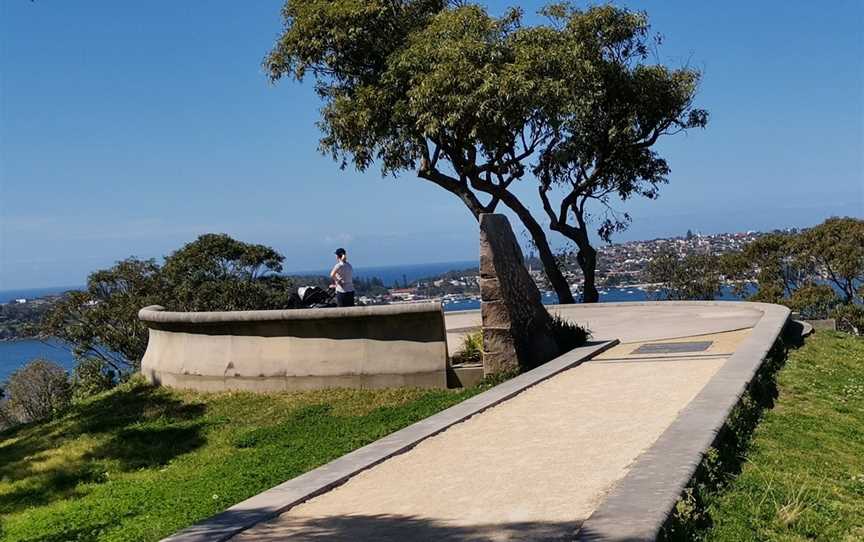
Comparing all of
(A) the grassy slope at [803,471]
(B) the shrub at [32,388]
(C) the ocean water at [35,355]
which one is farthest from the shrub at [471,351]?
(B) the shrub at [32,388]

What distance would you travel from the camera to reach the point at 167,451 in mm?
9156

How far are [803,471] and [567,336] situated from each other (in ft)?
21.0

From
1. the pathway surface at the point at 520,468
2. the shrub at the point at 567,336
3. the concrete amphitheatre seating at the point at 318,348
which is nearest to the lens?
the pathway surface at the point at 520,468

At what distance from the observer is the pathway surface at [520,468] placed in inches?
196

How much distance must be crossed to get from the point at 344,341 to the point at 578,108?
38.8 feet

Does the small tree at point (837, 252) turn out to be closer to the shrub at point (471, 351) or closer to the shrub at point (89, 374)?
the shrub at point (89, 374)

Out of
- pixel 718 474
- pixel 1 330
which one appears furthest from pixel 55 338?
pixel 718 474

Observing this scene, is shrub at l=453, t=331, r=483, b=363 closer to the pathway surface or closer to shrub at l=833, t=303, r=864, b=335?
the pathway surface

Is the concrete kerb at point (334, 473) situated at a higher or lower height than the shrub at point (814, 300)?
higher

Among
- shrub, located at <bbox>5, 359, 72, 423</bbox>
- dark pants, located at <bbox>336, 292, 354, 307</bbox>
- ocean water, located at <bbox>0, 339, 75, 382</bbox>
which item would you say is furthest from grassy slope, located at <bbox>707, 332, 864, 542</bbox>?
shrub, located at <bbox>5, 359, 72, 423</bbox>

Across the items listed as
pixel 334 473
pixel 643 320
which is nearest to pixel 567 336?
pixel 643 320

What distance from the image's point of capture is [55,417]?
12500 mm

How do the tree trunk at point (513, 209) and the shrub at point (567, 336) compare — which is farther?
the tree trunk at point (513, 209)

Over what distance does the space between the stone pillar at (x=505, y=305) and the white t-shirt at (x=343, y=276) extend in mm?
3626
